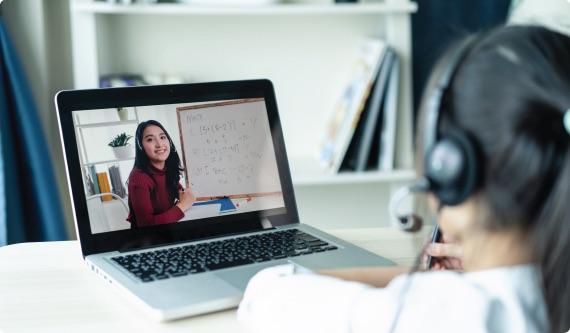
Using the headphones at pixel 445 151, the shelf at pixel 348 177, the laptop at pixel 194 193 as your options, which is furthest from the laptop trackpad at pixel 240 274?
the shelf at pixel 348 177

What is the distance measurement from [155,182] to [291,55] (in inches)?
41.6

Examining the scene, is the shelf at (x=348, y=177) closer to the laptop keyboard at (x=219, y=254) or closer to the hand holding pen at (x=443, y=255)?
the laptop keyboard at (x=219, y=254)

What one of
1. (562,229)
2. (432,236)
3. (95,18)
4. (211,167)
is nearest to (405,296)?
(562,229)

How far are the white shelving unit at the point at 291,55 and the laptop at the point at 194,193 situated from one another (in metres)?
0.72

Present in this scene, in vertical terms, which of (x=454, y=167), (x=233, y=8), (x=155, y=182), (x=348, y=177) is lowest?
(x=348, y=177)

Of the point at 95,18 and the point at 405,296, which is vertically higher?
the point at 95,18

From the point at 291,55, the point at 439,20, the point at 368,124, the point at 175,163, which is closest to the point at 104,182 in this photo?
the point at 175,163

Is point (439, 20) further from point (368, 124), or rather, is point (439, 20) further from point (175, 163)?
point (175, 163)

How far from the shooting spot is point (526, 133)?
65 cm

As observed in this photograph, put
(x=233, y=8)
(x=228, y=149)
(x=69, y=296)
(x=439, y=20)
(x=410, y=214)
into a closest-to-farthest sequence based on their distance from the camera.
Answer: (x=410, y=214) → (x=69, y=296) → (x=228, y=149) → (x=233, y=8) → (x=439, y=20)

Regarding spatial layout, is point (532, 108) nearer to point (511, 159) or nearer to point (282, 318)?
point (511, 159)

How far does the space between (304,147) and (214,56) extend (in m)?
0.35

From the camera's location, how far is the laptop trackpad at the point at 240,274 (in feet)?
3.01

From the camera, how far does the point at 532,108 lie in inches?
25.5
